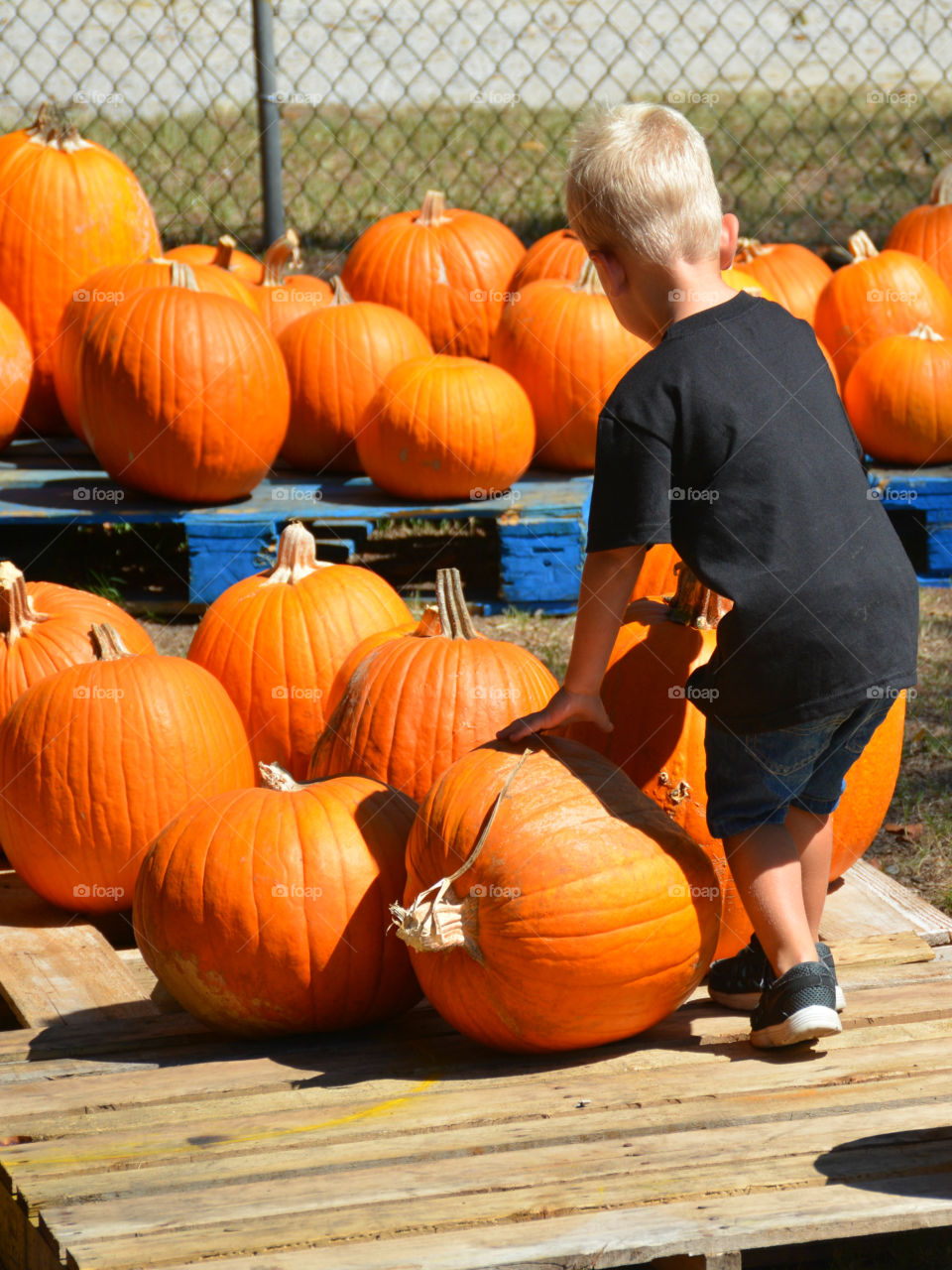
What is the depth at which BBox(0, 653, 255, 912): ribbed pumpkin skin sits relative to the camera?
2.85 meters

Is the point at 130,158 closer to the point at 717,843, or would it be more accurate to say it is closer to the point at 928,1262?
the point at 717,843

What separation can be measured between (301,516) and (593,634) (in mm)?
2697

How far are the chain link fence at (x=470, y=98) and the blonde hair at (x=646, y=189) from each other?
695cm

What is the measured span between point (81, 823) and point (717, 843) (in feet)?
4.09

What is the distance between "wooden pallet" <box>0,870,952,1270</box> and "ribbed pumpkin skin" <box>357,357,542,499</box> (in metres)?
2.60

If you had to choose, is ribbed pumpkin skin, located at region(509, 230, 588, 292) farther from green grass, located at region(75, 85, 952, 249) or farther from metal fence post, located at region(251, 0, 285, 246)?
green grass, located at region(75, 85, 952, 249)

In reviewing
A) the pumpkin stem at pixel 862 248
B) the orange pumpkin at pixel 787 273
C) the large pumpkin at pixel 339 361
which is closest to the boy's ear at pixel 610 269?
the large pumpkin at pixel 339 361

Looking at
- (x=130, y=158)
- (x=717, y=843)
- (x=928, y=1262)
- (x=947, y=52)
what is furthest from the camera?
(x=947, y=52)

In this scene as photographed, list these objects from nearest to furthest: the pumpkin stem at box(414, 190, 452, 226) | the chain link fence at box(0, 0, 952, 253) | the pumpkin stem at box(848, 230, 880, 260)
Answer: the pumpkin stem at box(848, 230, 880, 260) → the pumpkin stem at box(414, 190, 452, 226) → the chain link fence at box(0, 0, 952, 253)

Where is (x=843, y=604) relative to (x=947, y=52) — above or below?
below

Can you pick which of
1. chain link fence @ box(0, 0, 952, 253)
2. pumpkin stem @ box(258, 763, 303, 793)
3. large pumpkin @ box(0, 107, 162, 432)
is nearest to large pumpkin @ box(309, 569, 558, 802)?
pumpkin stem @ box(258, 763, 303, 793)

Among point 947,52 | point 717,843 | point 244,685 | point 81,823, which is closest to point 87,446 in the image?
point 244,685

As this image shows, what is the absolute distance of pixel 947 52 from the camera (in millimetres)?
11492

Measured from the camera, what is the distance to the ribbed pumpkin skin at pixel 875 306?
564 cm
